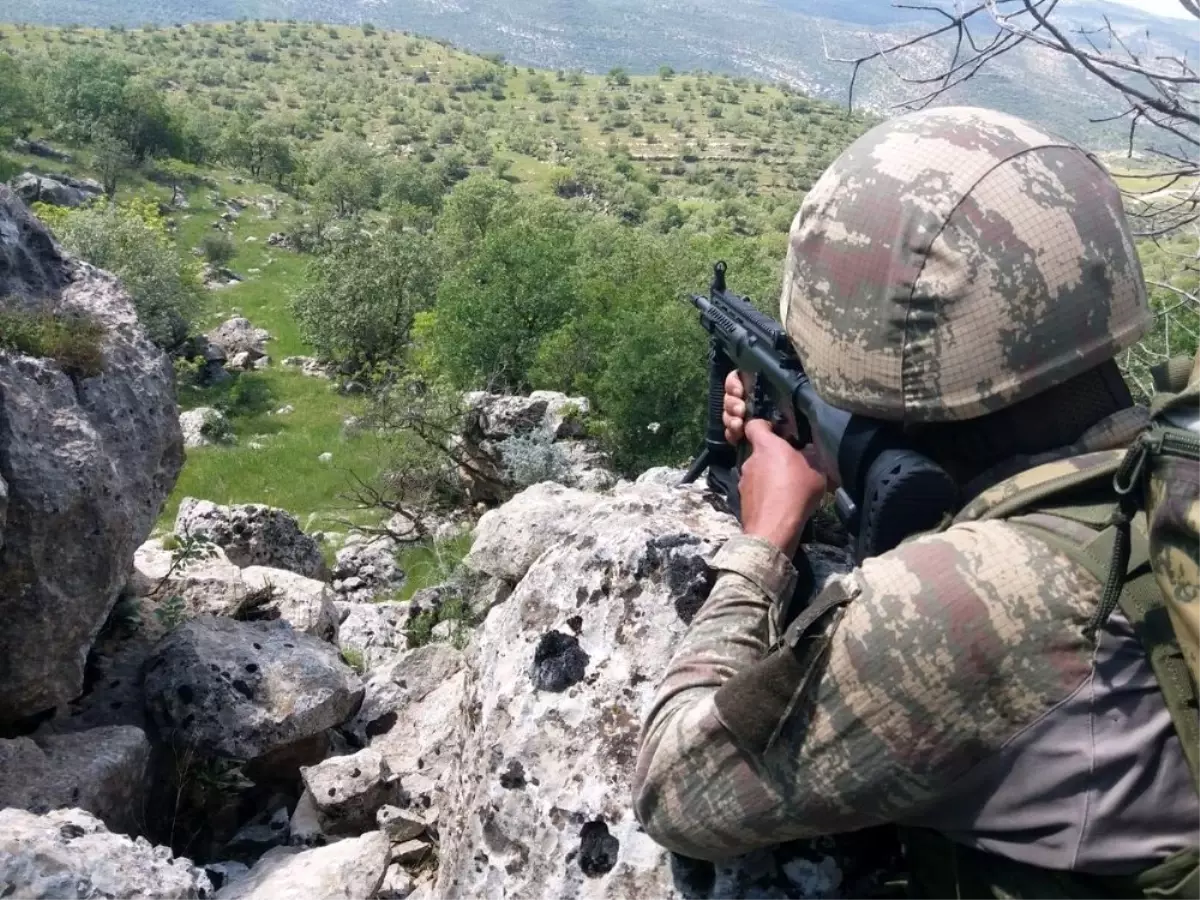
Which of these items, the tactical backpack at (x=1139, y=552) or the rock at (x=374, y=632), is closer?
the tactical backpack at (x=1139, y=552)

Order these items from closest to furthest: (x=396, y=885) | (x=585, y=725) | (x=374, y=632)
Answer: (x=585, y=725)
(x=396, y=885)
(x=374, y=632)

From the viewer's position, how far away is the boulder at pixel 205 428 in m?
25.4

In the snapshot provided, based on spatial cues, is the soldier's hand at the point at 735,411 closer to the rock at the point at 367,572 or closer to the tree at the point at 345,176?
the rock at the point at 367,572

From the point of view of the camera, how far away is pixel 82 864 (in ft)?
9.89

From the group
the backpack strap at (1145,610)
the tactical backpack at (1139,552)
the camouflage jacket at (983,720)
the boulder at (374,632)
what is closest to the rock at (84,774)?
the boulder at (374,632)

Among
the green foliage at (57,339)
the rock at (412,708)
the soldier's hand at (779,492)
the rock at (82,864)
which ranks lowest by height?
the rock at (412,708)

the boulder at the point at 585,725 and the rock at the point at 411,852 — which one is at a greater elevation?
the boulder at the point at 585,725

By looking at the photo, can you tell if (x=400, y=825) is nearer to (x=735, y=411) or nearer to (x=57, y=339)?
(x=735, y=411)

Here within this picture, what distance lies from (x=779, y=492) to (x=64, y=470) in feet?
13.7

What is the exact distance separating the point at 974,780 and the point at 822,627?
0.41m

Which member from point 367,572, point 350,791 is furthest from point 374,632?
point 367,572

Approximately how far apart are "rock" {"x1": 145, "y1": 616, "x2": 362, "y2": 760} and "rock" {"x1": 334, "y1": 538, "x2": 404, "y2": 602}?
692 centimetres

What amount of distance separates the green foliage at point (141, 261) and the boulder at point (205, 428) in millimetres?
5179

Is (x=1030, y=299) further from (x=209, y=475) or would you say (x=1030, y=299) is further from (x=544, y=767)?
(x=209, y=475)
